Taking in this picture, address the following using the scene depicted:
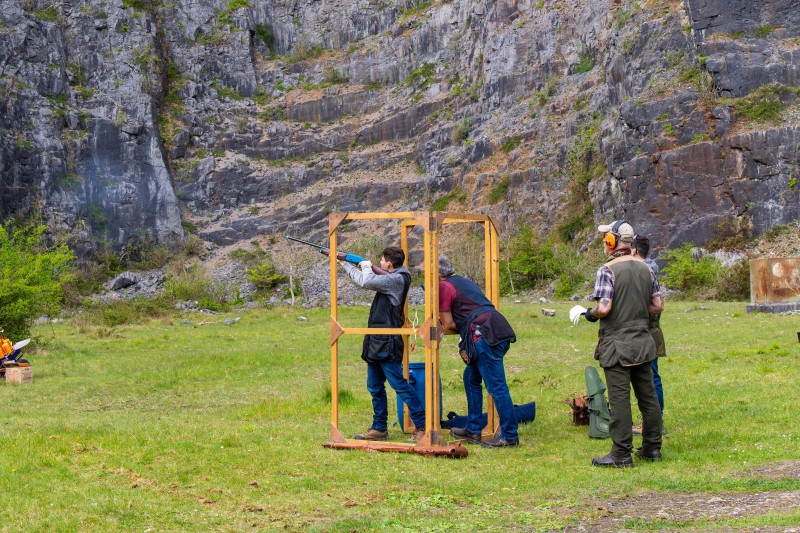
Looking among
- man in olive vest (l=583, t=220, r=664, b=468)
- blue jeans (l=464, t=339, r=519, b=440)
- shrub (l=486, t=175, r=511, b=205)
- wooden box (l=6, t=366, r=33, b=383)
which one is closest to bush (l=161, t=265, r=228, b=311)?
shrub (l=486, t=175, r=511, b=205)

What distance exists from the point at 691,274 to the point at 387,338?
31.7 meters

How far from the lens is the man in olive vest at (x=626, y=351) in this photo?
27.8ft

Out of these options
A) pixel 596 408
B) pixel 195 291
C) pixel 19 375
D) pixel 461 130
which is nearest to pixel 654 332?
pixel 596 408

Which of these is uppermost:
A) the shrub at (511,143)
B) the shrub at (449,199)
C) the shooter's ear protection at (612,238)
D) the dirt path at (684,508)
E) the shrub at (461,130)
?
the shrub at (461,130)

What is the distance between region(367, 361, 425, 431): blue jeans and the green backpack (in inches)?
78.2

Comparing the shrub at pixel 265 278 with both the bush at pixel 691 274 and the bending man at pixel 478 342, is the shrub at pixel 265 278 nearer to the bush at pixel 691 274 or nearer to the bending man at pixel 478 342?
the bush at pixel 691 274

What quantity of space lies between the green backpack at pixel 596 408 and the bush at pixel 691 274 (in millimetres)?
29113

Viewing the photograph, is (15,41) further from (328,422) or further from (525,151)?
(328,422)

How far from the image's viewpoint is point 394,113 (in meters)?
68.8

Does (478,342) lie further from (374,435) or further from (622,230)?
(622,230)

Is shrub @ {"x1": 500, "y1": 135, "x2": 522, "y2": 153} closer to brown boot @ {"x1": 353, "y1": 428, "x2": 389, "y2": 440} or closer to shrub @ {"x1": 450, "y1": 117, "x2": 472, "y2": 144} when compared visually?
shrub @ {"x1": 450, "y1": 117, "x2": 472, "y2": 144}

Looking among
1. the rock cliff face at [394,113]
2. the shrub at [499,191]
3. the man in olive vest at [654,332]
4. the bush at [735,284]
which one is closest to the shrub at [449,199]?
the rock cliff face at [394,113]

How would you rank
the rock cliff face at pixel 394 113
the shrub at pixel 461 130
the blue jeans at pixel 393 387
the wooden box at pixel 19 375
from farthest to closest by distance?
the shrub at pixel 461 130 < the rock cliff face at pixel 394 113 < the wooden box at pixel 19 375 < the blue jeans at pixel 393 387

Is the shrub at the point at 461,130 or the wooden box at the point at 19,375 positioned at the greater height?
the shrub at the point at 461,130
